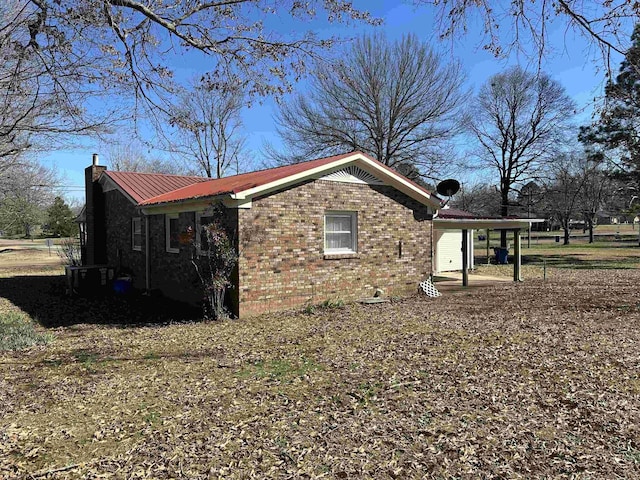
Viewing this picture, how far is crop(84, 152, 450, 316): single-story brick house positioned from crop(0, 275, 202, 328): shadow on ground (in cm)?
60

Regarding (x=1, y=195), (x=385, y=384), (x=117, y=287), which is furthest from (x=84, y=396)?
(x=1, y=195)

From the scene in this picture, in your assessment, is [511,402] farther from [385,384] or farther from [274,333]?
[274,333]

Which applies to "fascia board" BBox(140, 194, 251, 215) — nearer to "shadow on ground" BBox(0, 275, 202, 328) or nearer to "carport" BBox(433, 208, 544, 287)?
"shadow on ground" BBox(0, 275, 202, 328)

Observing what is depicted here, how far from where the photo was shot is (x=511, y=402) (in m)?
4.92

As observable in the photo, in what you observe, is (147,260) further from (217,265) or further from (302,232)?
(302,232)

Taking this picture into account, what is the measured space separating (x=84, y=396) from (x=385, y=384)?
3447 mm

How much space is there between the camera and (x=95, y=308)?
39.4 ft

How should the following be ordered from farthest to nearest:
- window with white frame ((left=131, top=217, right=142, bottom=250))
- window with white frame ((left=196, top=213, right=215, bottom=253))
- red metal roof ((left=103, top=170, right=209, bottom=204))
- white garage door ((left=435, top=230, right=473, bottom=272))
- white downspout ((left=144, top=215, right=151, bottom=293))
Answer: white garage door ((left=435, top=230, right=473, bottom=272))
window with white frame ((left=131, top=217, right=142, bottom=250))
red metal roof ((left=103, top=170, right=209, bottom=204))
white downspout ((left=144, top=215, right=151, bottom=293))
window with white frame ((left=196, top=213, right=215, bottom=253))

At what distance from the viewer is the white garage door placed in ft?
67.4

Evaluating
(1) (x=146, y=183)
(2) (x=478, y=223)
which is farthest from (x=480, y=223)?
(1) (x=146, y=183)

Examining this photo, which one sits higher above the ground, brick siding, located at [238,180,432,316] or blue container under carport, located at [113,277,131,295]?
brick siding, located at [238,180,432,316]

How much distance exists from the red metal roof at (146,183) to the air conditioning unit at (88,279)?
2.69 m

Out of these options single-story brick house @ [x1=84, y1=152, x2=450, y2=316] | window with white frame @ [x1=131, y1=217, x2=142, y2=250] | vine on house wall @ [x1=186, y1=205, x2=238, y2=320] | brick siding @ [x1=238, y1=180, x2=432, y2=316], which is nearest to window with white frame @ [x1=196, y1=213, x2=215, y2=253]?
single-story brick house @ [x1=84, y1=152, x2=450, y2=316]

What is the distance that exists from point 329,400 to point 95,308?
29.8ft
